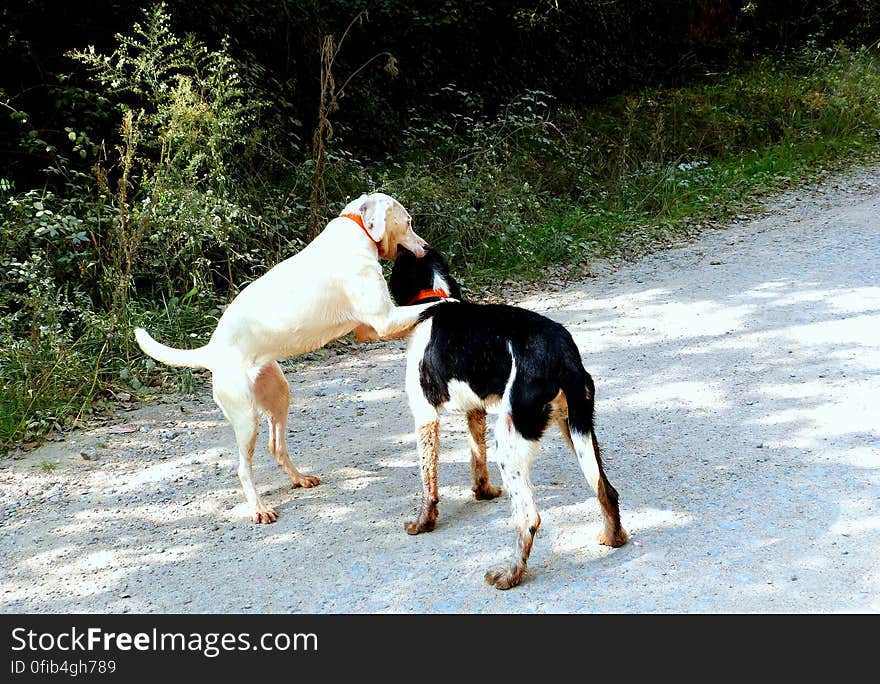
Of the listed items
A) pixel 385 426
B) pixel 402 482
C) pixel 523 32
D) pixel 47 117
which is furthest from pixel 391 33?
pixel 402 482

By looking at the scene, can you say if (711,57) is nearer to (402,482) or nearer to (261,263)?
(261,263)

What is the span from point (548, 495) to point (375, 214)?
1594 mm

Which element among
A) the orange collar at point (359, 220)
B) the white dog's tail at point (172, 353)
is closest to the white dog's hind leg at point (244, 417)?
the white dog's tail at point (172, 353)

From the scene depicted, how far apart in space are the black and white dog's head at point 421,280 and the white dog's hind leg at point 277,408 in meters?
0.77

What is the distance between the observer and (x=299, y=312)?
4.23 metres

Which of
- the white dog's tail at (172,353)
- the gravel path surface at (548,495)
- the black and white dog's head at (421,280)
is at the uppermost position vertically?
the black and white dog's head at (421,280)

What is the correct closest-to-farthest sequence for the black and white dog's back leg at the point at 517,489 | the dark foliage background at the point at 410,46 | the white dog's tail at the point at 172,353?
the black and white dog's back leg at the point at 517,489 → the white dog's tail at the point at 172,353 → the dark foliage background at the point at 410,46

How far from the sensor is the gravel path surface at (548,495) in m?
3.51

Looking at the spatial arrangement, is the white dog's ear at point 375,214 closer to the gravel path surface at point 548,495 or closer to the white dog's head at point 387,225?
the white dog's head at point 387,225

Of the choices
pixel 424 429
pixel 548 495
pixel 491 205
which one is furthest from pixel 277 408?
pixel 491 205

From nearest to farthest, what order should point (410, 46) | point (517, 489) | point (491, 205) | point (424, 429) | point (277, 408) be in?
1. point (517, 489)
2. point (424, 429)
3. point (277, 408)
4. point (491, 205)
5. point (410, 46)

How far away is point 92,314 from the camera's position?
638cm

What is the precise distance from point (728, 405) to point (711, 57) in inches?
509

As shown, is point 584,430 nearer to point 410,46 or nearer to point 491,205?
point 491,205
